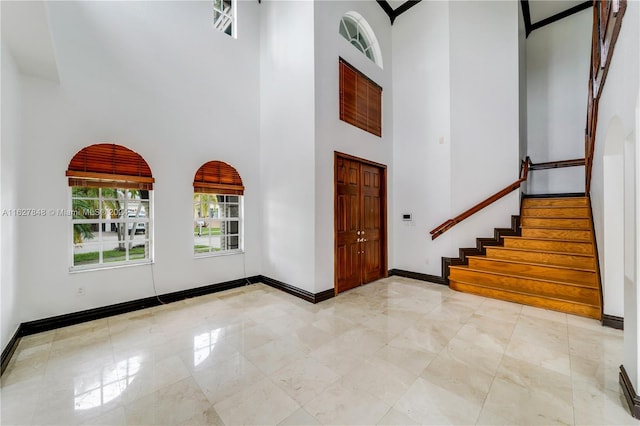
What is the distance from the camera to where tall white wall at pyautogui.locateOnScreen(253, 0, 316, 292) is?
418 cm

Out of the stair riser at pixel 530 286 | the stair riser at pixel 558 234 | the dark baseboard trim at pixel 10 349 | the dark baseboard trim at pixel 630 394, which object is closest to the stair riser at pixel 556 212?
the stair riser at pixel 558 234

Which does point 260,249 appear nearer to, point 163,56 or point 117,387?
point 117,387

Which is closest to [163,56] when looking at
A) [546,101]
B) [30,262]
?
[30,262]

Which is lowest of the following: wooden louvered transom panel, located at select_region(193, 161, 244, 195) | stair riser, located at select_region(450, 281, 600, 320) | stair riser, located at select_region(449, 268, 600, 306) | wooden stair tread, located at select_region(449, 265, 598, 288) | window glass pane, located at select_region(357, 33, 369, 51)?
stair riser, located at select_region(450, 281, 600, 320)

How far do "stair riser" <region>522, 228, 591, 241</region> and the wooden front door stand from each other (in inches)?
103

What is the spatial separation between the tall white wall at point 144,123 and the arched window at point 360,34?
180 centimetres

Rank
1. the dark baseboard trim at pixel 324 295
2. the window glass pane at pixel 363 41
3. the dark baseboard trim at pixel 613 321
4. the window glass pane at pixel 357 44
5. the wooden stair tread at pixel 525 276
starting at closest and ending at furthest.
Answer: the dark baseboard trim at pixel 613 321 < the wooden stair tread at pixel 525 276 < the dark baseboard trim at pixel 324 295 < the window glass pane at pixel 357 44 < the window glass pane at pixel 363 41

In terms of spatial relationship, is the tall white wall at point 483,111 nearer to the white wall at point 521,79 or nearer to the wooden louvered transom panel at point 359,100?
the white wall at point 521,79

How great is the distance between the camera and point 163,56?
13.5ft

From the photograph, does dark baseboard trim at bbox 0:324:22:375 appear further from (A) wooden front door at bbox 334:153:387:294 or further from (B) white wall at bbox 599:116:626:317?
(B) white wall at bbox 599:116:626:317

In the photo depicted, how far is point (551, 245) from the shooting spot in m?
4.39

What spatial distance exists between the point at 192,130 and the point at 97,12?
5.96 feet

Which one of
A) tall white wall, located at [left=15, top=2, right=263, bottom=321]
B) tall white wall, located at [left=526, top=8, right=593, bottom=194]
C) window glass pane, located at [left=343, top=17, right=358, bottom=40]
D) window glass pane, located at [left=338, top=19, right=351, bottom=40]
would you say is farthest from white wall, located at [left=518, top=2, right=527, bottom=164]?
tall white wall, located at [left=15, top=2, right=263, bottom=321]

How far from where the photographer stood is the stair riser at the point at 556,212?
4746 millimetres
